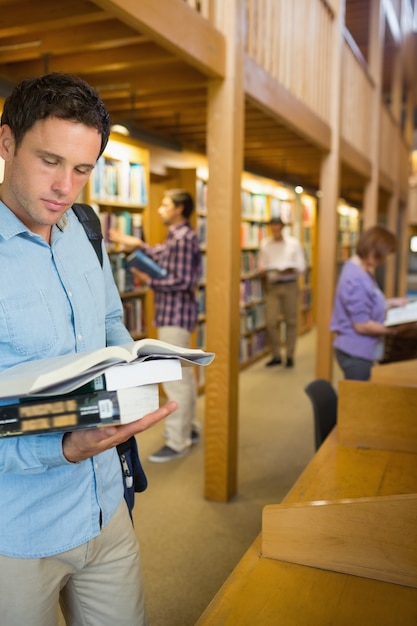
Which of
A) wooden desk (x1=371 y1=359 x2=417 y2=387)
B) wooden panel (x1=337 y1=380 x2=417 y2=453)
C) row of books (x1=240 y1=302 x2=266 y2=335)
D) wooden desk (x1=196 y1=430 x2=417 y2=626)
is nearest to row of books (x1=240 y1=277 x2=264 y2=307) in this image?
row of books (x1=240 y1=302 x2=266 y2=335)

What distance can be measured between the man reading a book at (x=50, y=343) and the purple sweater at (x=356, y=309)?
8.19 feet

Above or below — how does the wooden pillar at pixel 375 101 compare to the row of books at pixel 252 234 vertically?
above

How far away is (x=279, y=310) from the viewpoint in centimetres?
772

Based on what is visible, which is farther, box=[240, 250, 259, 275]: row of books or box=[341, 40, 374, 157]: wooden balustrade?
box=[240, 250, 259, 275]: row of books

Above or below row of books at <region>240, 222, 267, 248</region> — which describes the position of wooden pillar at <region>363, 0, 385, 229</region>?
above

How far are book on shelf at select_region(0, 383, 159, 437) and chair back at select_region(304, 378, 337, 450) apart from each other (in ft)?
5.88

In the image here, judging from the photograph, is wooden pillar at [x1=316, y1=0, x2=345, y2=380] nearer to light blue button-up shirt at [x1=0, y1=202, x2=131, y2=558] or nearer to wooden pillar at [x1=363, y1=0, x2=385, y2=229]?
wooden pillar at [x1=363, y1=0, x2=385, y2=229]

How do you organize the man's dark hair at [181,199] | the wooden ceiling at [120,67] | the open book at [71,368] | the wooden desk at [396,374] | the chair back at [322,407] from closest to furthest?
the open book at [71,368]
the wooden ceiling at [120,67]
the chair back at [322,407]
the wooden desk at [396,374]
the man's dark hair at [181,199]

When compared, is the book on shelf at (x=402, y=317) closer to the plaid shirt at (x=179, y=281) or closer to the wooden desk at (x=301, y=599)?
the plaid shirt at (x=179, y=281)

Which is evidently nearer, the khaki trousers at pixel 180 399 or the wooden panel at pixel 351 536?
the wooden panel at pixel 351 536

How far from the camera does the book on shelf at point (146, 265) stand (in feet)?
13.2

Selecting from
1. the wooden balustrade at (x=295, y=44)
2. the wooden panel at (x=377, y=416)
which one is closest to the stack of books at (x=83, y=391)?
the wooden panel at (x=377, y=416)

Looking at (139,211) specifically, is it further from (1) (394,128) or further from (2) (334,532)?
(1) (394,128)

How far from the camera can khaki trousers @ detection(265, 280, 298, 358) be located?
7.46 m
